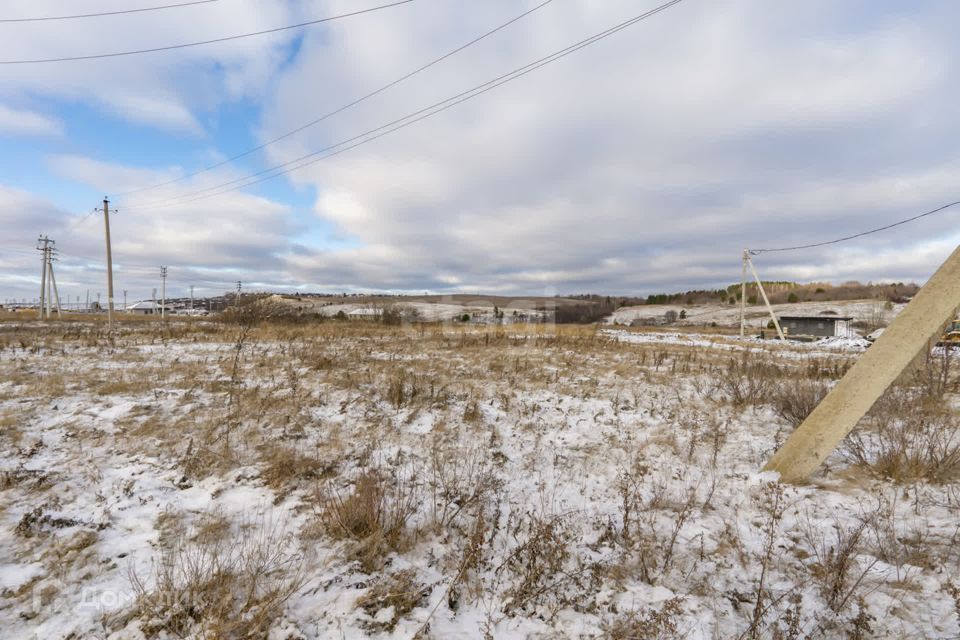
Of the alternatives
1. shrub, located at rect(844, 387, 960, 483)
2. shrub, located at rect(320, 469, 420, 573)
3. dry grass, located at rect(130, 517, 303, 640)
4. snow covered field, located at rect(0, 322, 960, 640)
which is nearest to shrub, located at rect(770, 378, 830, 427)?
snow covered field, located at rect(0, 322, 960, 640)

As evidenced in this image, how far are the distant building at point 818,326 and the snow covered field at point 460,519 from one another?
132 feet

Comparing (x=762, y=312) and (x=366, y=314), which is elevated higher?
(x=366, y=314)

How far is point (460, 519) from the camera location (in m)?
3.55

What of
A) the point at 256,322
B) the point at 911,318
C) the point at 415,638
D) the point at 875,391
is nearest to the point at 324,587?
the point at 415,638

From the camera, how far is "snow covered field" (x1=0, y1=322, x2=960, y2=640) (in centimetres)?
247

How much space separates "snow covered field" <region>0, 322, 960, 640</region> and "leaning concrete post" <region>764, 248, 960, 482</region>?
492mm

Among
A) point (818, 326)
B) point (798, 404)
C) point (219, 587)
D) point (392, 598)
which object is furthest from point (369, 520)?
point (818, 326)

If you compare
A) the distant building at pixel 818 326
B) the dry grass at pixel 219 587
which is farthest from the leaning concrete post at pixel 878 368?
the distant building at pixel 818 326

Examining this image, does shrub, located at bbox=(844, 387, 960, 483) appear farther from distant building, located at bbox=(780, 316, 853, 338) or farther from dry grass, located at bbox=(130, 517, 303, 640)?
distant building, located at bbox=(780, 316, 853, 338)

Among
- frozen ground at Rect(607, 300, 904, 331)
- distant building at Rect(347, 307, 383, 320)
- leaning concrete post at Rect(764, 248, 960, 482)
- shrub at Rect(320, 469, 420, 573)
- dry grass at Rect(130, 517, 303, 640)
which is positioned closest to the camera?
dry grass at Rect(130, 517, 303, 640)

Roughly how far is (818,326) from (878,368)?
152 ft

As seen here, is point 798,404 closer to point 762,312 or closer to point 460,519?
point 460,519

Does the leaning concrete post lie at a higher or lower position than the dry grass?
higher

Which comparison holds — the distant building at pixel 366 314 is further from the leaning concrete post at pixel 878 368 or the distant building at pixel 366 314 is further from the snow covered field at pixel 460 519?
the leaning concrete post at pixel 878 368
